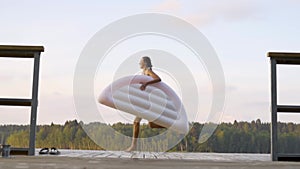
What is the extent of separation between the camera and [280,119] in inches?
143

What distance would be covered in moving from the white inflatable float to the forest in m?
0.15

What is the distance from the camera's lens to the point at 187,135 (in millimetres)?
3633

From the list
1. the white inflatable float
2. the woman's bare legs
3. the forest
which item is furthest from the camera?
the woman's bare legs

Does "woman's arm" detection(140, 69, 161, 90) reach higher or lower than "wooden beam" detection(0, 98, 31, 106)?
higher

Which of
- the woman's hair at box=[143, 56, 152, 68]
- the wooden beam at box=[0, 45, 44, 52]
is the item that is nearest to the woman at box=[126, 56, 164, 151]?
the woman's hair at box=[143, 56, 152, 68]

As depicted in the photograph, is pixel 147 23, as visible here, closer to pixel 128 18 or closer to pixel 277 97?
pixel 128 18

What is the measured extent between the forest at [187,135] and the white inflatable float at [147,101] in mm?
153

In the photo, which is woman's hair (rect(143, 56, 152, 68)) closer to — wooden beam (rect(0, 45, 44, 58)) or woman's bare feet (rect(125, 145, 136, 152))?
woman's bare feet (rect(125, 145, 136, 152))

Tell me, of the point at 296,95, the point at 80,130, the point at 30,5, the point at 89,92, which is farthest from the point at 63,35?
the point at 296,95

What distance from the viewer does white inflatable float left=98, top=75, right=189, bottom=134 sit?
11.2 feet

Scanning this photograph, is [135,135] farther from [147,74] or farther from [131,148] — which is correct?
[147,74]

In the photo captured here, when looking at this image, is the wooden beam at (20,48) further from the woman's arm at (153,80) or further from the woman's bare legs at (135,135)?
the woman's bare legs at (135,135)

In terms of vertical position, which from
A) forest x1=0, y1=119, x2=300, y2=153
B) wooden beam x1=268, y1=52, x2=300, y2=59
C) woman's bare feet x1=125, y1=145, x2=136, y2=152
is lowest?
woman's bare feet x1=125, y1=145, x2=136, y2=152

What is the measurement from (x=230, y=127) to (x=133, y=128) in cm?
83
